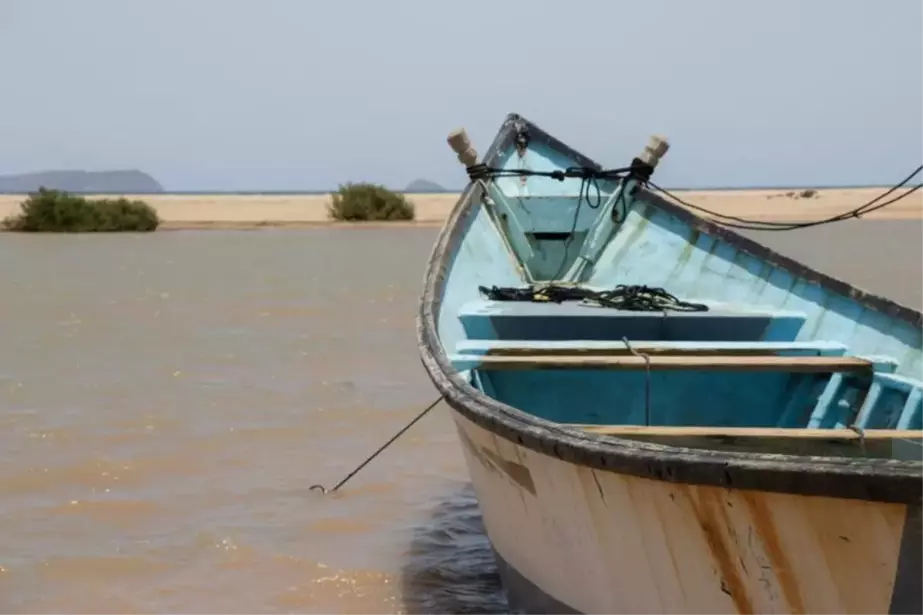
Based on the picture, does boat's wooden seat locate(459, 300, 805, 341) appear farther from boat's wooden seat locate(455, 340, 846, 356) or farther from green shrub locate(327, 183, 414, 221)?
green shrub locate(327, 183, 414, 221)

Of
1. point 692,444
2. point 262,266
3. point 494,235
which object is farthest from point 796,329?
point 262,266

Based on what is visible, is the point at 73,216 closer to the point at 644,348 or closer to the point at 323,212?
the point at 323,212

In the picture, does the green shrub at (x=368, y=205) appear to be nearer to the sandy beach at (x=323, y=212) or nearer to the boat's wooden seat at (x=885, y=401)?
the sandy beach at (x=323, y=212)

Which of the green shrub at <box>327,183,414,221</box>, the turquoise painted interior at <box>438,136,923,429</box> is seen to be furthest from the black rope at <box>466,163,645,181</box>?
the green shrub at <box>327,183,414,221</box>

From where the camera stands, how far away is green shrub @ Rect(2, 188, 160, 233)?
3019cm

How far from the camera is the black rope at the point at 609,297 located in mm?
5656

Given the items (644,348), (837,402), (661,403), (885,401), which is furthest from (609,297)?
(885,401)

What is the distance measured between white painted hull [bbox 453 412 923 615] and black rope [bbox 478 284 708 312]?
2.26 meters

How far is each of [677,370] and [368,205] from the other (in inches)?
1220

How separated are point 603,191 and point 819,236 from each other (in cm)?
2053

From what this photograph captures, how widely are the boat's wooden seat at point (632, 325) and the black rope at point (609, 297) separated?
19 centimetres

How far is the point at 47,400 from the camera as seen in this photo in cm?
854

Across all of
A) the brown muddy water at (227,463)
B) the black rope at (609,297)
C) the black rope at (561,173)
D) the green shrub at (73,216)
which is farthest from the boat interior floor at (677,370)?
the green shrub at (73,216)

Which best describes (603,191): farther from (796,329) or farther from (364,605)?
(364,605)
